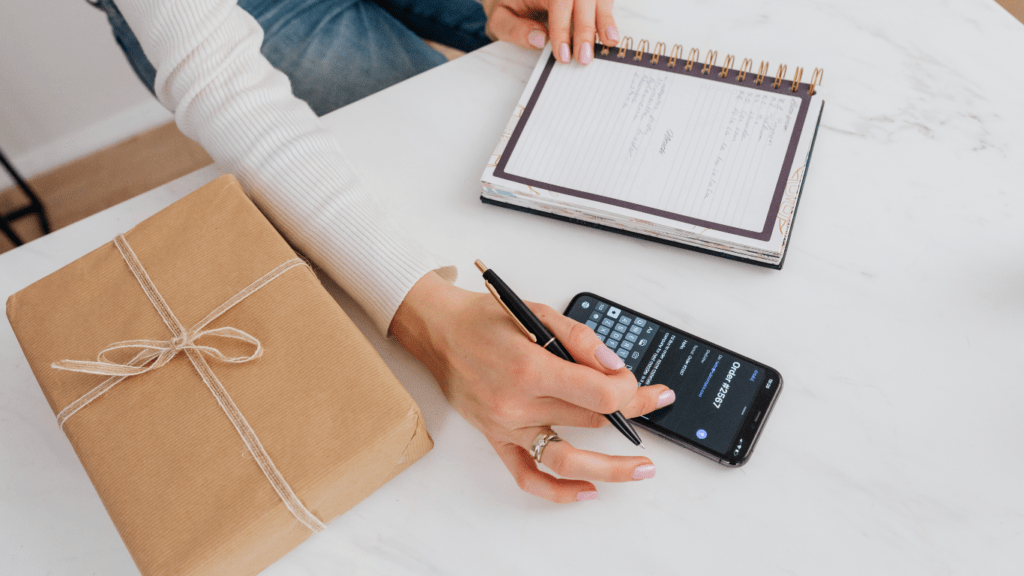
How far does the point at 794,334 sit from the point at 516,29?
493 mm

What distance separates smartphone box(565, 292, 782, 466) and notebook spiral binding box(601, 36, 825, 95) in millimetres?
313

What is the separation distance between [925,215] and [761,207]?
17cm

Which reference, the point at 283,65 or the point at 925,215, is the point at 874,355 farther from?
the point at 283,65

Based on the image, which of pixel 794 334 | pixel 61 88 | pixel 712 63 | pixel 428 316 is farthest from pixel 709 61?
pixel 61 88

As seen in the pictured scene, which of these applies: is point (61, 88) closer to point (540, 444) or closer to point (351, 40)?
point (351, 40)

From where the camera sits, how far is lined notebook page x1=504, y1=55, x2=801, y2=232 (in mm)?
603

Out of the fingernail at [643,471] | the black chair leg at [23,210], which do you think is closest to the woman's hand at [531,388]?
the fingernail at [643,471]

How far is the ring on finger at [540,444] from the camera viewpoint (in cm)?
50

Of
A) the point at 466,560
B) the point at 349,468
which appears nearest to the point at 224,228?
the point at 349,468

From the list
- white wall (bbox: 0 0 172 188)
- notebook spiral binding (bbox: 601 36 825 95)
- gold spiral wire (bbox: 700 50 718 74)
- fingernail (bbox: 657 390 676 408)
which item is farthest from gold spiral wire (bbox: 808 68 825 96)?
white wall (bbox: 0 0 172 188)

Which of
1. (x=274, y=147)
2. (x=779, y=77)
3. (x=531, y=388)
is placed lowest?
(x=531, y=388)

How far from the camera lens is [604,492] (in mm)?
497

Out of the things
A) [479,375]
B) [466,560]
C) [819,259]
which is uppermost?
[819,259]

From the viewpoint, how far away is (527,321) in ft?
1.62
